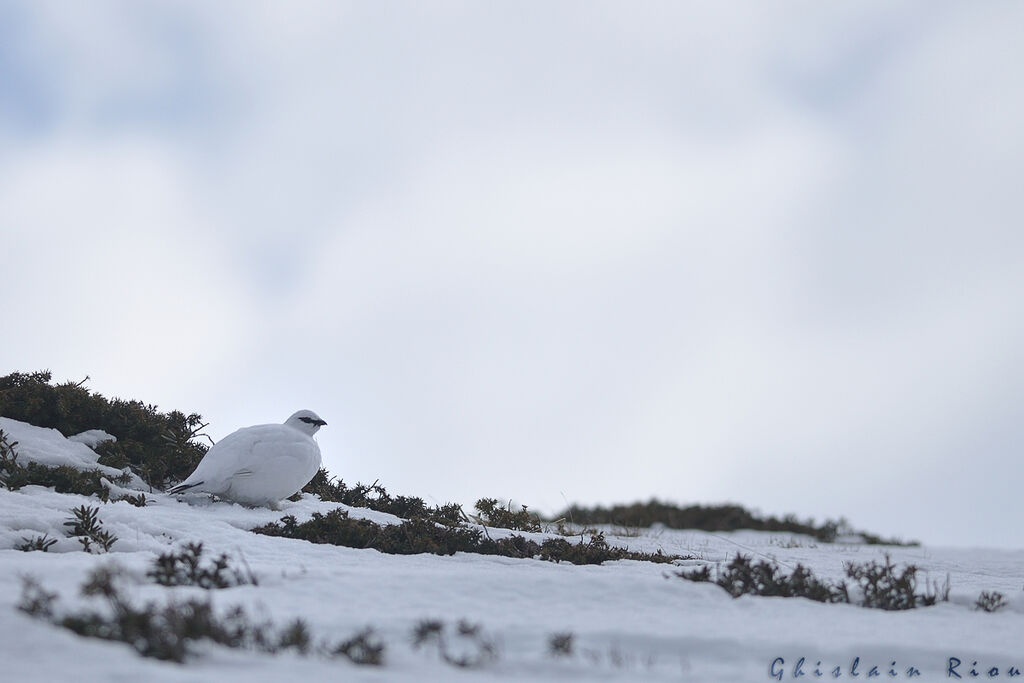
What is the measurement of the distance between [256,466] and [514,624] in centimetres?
431

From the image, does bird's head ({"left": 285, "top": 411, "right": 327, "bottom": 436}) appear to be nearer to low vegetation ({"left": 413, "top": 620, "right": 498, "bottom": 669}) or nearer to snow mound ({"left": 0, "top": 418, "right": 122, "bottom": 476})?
snow mound ({"left": 0, "top": 418, "right": 122, "bottom": 476})

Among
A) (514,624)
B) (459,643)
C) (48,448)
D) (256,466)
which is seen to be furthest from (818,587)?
(48,448)

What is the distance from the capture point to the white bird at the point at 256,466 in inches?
329

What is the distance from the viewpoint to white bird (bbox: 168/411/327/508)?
836 cm

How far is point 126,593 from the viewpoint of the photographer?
191 inches

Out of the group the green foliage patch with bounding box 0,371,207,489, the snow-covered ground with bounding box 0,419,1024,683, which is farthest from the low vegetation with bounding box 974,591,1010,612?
the green foliage patch with bounding box 0,371,207,489

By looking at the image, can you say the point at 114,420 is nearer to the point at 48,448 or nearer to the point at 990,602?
the point at 48,448

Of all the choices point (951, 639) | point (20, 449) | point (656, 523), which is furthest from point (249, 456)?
point (656, 523)

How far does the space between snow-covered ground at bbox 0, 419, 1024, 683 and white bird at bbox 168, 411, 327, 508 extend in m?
1.27

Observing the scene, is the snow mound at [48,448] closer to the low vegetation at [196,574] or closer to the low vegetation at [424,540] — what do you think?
the low vegetation at [424,540]

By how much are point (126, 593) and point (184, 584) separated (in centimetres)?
62

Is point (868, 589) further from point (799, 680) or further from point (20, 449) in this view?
point (20, 449)

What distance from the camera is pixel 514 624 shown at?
15.8ft

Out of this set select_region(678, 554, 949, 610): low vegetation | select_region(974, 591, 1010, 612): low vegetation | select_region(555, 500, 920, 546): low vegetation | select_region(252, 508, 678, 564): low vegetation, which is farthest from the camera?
select_region(555, 500, 920, 546): low vegetation
